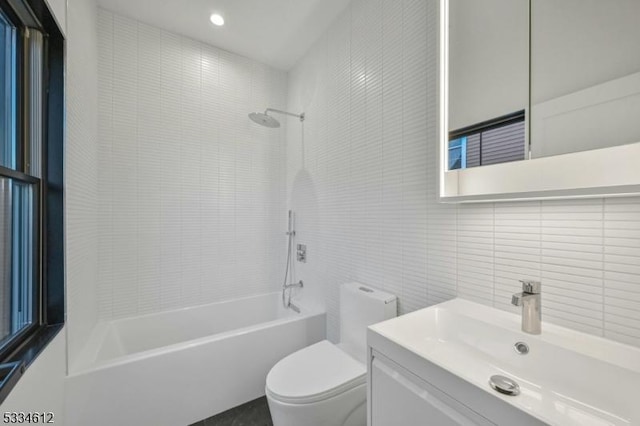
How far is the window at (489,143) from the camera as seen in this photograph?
37.8 inches

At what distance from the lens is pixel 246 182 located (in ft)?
8.38

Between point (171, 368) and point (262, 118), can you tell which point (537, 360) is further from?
point (262, 118)

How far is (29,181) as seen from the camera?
1104 mm

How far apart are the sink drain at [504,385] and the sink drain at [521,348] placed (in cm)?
Answer: 10

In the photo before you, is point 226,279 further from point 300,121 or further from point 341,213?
point 300,121

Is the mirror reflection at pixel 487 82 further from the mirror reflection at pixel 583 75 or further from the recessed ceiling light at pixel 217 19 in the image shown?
the recessed ceiling light at pixel 217 19

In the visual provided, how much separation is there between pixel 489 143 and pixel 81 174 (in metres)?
2.22

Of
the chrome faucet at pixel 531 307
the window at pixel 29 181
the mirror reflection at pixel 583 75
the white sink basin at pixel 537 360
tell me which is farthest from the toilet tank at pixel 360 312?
the window at pixel 29 181

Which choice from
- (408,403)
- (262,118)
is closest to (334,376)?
(408,403)

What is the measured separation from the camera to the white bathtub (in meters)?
1.37

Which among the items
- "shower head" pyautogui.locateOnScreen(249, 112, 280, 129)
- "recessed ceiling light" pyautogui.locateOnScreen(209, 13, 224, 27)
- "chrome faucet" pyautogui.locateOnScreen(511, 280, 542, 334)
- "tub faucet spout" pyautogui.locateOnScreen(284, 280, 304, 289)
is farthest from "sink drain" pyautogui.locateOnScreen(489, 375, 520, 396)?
"recessed ceiling light" pyautogui.locateOnScreen(209, 13, 224, 27)

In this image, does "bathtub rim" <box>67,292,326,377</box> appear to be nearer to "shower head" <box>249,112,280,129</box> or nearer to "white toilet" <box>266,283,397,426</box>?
"white toilet" <box>266,283,397,426</box>

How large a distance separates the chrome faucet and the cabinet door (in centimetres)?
39

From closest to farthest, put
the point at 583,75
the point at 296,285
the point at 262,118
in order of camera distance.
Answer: the point at 583,75
the point at 262,118
the point at 296,285
